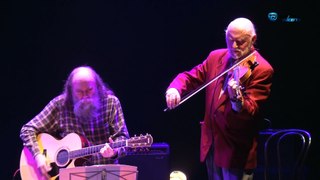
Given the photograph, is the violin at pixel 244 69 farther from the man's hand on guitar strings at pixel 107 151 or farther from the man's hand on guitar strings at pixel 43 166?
the man's hand on guitar strings at pixel 43 166

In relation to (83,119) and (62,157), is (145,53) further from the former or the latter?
(62,157)

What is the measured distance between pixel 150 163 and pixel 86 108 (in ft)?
2.67

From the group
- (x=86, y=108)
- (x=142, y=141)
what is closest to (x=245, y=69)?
(x=142, y=141)

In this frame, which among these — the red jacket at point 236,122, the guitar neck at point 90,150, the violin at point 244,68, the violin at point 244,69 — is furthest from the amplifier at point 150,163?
the violin at point 244,69

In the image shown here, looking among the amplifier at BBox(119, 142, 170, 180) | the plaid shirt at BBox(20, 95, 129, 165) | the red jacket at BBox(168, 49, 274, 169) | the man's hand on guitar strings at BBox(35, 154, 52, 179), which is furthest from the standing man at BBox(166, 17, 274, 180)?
the man's hand on guitar strings at BBox(35, 154, 52, 179)

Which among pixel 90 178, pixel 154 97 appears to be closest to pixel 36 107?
pixel 154 97

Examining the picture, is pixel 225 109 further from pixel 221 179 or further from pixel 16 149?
pixel 16 149

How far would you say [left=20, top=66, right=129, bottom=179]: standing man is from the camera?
354cm

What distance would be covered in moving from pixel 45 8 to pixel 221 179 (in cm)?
271

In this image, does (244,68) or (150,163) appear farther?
(150,163)

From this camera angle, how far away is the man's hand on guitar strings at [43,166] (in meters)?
3.53

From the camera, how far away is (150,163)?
12.8 feet

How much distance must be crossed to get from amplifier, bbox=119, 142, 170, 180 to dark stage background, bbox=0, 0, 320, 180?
2.47 ft

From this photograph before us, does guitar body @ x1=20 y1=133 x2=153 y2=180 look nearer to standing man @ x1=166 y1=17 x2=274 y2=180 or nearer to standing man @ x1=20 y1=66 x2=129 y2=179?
standing man @ x1=20 y1=66 x2=129 y2=179
